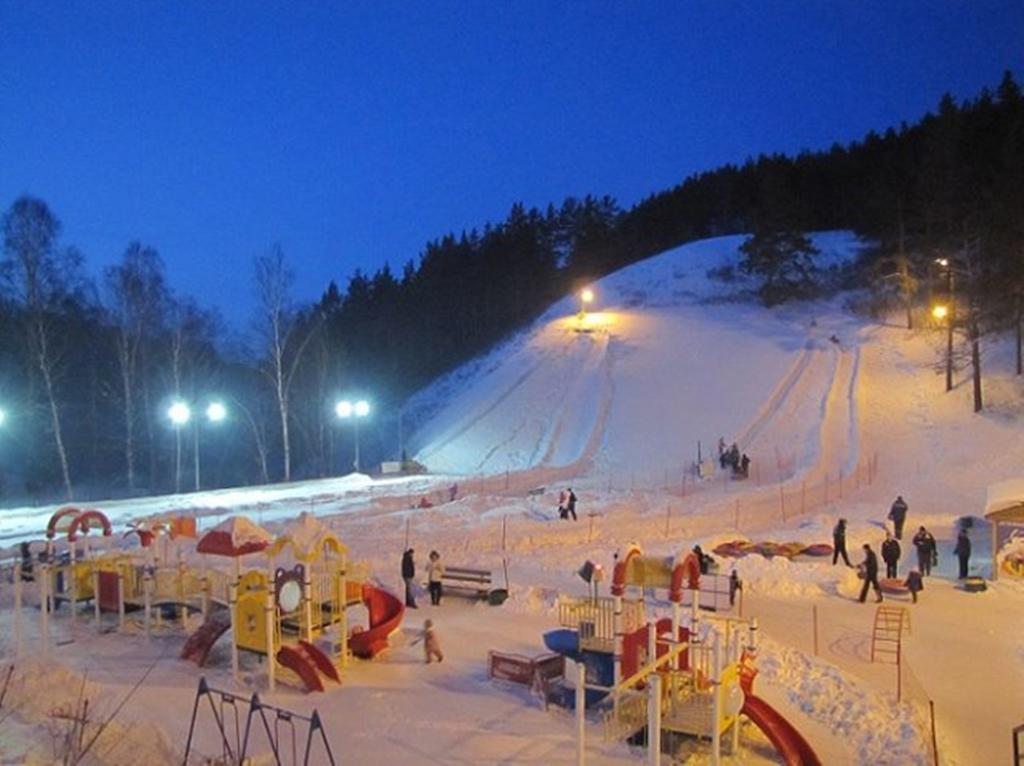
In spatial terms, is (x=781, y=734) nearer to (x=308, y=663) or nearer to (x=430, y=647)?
(x=430, y=647)

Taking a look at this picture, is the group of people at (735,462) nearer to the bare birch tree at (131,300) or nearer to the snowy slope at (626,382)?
the snowy slope at (626,382)

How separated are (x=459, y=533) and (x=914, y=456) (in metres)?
20.8

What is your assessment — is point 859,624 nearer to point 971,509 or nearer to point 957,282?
point 971,509

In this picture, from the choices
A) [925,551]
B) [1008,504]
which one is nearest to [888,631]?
[925,551]

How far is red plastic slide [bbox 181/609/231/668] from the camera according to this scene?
44.0 ft

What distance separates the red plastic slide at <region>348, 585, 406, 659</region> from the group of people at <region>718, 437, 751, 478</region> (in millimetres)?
22787

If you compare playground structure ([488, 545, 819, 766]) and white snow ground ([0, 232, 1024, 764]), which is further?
white snow ground ([0, 232, 1024, 764])

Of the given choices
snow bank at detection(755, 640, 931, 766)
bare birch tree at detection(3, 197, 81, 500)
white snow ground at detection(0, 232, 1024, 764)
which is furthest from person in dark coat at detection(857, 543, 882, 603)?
bare birch tree at detection(3, 197, 81, 500)

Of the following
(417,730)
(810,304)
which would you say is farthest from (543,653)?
(810,304)

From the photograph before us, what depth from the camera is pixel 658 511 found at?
1114 inches

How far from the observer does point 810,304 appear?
60250 millimetres

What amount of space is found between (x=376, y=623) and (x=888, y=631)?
9447mm

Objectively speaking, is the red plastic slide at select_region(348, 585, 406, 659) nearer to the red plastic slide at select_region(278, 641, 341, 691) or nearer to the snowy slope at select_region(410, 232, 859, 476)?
the red plastic slide at select_region(278, 641, 341, 691)

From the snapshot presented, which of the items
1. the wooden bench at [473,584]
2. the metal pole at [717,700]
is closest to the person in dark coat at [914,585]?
the wooden bench at [473,584]
